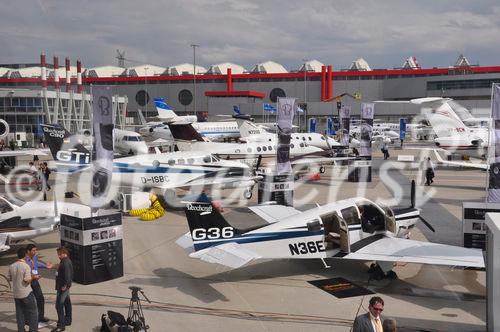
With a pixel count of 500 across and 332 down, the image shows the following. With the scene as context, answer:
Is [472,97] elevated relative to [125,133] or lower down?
elevated

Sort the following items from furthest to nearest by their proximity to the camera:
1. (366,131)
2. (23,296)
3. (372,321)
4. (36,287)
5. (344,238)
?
(366,131) → (344,238) → (36,287) → (23,296) → (372,321)

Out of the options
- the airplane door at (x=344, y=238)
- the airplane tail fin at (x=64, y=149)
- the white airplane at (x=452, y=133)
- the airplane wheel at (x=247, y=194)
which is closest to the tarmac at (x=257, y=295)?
the airplane door at (x=344, y=238)

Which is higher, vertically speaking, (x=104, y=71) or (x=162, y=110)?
(x=104, y=71)

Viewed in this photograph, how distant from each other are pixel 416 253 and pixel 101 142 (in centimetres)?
793

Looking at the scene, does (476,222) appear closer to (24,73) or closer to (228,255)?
(228,255)

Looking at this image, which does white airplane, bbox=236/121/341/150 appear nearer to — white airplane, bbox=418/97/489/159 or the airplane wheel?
white airplane, bbox=418/97/489/159

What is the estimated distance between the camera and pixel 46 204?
13.3 meters

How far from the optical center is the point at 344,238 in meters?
11.0

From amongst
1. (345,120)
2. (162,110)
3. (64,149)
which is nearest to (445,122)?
(345,120)

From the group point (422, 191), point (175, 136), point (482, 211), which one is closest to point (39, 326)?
point (482, 211)

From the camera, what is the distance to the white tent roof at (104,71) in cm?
12319

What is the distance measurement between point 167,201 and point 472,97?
89037 mm

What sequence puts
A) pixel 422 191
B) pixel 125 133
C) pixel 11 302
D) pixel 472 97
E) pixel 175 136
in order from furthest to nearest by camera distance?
pixel 472 97 < pixel 125 133 < pixel 175 136 < pixel 422 191 < pixel 11 302

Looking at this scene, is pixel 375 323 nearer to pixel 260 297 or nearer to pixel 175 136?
pixel 260 297
